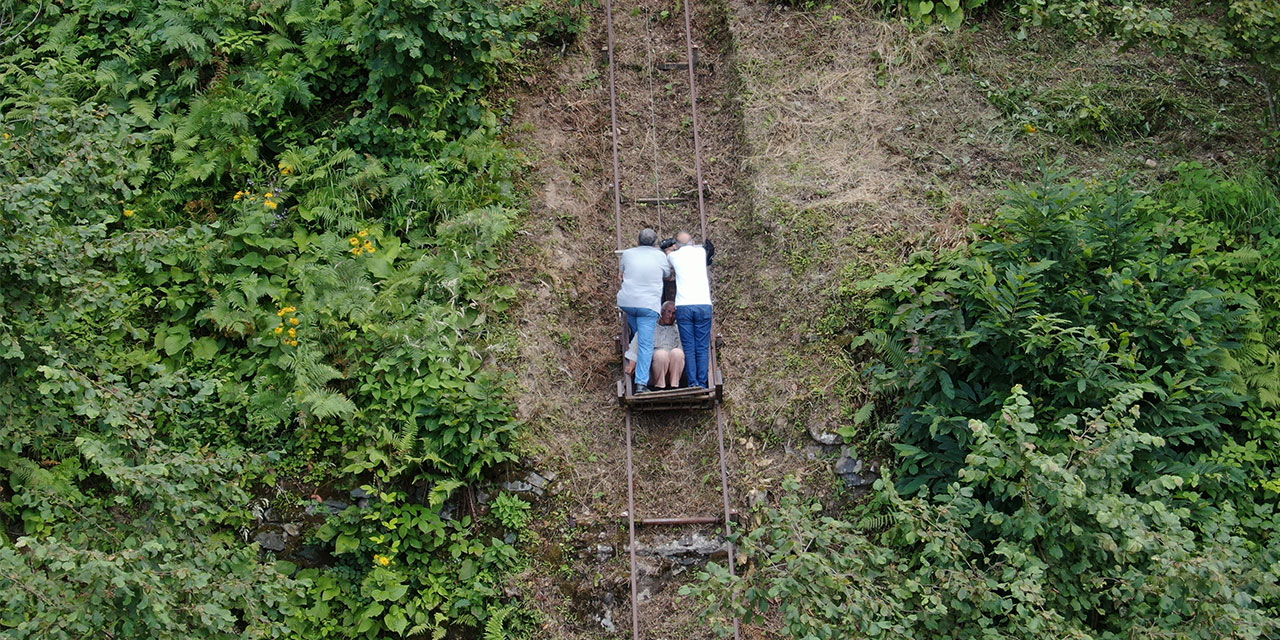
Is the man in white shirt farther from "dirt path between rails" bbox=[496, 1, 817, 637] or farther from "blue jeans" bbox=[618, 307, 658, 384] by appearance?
"dirt path between rails" bbox=[496, 1, 817, 637]

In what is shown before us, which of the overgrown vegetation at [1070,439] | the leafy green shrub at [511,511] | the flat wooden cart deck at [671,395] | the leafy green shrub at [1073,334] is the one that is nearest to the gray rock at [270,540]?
the leafy green shrub at [511,511]

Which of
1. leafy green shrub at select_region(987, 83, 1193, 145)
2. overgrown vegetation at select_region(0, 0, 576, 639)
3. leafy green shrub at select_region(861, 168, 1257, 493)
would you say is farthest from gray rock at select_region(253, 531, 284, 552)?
leafy green shrub at select_region(987, 83, 1193, 145)

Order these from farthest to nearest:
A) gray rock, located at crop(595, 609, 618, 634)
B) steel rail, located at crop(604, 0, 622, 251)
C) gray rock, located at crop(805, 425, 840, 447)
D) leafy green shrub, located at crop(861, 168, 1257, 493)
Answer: steel rail, located at crop(604, 0, 622, 251) < gray rock, located at crop(805, 425, 840, 447) < gray rock, located at crop(595, 609, 618, 634) < leafy green shrub, located at crop(861, 168, 1257, 493)

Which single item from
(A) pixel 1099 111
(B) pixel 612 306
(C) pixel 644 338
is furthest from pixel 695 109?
(A) pixel 1099 111

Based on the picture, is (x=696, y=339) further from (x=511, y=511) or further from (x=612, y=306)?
(x=511, y=511)

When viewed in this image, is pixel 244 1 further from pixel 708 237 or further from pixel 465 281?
pixel 708 237

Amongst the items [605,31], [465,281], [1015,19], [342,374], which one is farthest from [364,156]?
[1015,19]
